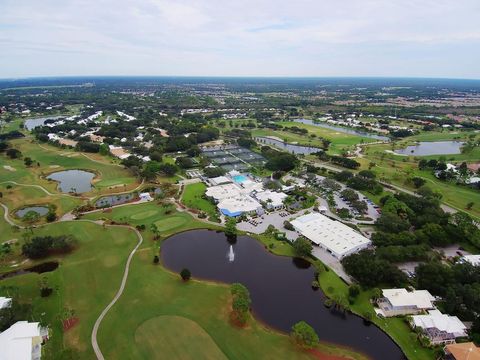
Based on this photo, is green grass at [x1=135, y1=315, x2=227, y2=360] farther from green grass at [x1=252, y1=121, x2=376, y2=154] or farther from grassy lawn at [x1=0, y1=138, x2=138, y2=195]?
green grass at [x1=252, y1=121, x2=376, y2=154]

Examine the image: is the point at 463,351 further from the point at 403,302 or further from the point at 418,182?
the point at 418,182

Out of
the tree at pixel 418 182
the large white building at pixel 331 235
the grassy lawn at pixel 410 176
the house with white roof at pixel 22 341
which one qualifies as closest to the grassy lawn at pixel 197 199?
the large white building at pixel 331 235

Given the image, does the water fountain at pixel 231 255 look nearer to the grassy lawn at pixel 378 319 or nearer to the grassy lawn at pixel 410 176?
the grassy lawn at pixel 378 319

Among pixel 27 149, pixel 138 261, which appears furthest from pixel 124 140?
pixel 138 261

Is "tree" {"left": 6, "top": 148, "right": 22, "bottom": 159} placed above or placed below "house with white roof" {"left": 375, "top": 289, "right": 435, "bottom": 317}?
above

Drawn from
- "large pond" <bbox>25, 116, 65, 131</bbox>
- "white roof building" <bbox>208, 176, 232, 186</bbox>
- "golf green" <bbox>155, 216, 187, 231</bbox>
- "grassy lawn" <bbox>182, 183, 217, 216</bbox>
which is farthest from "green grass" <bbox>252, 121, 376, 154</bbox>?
"large pond" <bbox>25, 116, 65, 131</bbox>

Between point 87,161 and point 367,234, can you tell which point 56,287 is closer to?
point 367,234
